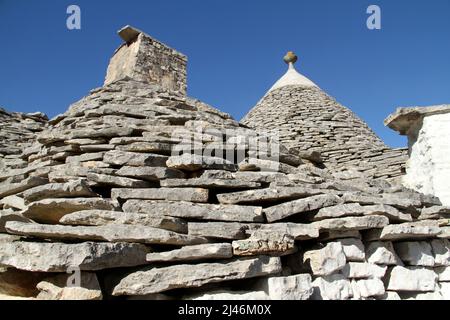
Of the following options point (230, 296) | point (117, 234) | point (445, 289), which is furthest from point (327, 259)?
point (117, 234)

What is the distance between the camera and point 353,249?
2.72 meters

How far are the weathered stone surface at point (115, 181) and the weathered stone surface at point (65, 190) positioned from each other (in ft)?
0.40

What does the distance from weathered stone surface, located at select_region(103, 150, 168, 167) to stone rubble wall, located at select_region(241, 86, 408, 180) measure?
516 cm

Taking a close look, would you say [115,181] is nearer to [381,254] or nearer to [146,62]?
[381,254]

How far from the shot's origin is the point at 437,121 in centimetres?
451

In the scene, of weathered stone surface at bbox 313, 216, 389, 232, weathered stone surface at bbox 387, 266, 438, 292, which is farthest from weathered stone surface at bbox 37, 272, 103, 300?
weathered stone surface at bbox 387, 266, 438, 292

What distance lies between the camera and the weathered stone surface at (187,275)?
208cm

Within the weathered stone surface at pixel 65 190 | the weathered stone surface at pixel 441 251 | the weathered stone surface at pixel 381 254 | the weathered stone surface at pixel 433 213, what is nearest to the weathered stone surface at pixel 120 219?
the weathered stone surface at pixel 65 190

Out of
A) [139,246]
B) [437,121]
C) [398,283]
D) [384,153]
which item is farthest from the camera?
[384,153]

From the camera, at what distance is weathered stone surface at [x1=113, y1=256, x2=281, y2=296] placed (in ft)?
6.81

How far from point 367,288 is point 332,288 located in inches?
14.0
